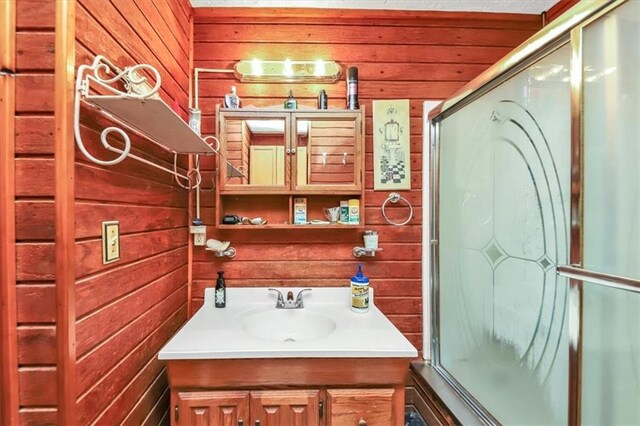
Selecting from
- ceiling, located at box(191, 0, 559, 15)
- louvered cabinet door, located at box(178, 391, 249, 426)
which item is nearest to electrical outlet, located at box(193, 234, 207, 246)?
louvered cabinet door, located at box(178, 391, 249, 426)

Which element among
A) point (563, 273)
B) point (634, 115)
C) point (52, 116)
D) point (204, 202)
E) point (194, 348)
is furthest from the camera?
point (204, 202)

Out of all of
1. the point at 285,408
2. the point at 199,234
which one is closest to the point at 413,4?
the point at 199,234

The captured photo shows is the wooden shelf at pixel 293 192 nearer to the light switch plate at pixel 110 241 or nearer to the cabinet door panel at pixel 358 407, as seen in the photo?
the light switch plate at pixel 110 241

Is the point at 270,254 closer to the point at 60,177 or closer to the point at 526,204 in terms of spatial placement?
the point at 60,177

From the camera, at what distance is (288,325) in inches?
55.9

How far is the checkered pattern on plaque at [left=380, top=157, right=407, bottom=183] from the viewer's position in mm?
1599

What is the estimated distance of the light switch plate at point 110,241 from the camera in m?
0.83

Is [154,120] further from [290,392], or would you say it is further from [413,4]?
[413,4]

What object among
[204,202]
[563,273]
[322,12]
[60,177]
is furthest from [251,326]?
[322,12]

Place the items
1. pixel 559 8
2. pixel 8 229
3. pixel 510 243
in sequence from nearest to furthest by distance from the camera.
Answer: pixel 8 229, pixel 510 243, pixel 559 8

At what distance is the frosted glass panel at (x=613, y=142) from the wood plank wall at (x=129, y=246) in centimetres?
145

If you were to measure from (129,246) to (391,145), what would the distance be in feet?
4.32

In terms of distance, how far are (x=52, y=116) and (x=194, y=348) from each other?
0.83m

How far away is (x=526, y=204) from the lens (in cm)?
114
